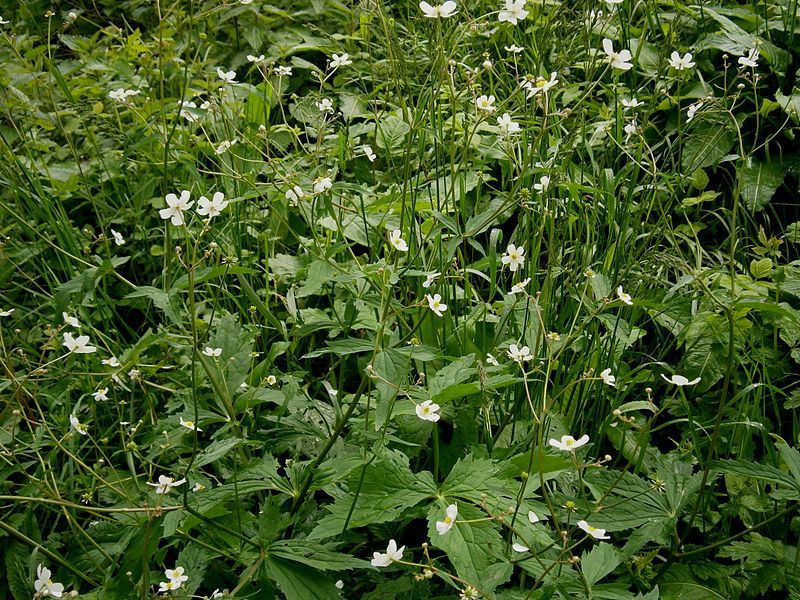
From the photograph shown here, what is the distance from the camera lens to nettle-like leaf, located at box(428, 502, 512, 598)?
144 centimetres

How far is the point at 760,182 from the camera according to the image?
2.85 metres

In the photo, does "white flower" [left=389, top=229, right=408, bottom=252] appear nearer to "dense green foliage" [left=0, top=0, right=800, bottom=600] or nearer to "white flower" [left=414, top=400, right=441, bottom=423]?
"dense green foliage" [left=0, top=0, right=800, bottom=600]

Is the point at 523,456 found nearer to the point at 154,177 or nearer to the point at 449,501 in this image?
the point at 449,501

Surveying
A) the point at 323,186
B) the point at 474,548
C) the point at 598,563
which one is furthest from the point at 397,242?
the point at 598,563

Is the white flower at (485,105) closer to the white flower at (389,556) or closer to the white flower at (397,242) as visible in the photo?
the white flower at (397,242)

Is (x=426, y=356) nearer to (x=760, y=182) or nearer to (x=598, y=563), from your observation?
(x=598, y=563)

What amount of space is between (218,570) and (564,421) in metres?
0.93

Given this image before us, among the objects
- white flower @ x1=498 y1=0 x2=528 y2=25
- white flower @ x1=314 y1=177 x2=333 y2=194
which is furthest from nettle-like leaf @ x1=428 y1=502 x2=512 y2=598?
white flower @ x1=498 y1=0 x2=528 y2=25

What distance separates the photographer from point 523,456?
1.64m

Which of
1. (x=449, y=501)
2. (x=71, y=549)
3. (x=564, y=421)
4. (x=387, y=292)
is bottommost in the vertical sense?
(x=71, y=549)

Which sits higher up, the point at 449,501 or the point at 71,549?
the point at 449,501

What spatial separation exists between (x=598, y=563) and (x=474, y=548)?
29cm

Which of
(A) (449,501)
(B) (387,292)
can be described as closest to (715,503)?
(A) (449,501)

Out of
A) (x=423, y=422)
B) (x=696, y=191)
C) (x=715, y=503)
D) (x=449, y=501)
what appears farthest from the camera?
(x=696, y=191)
